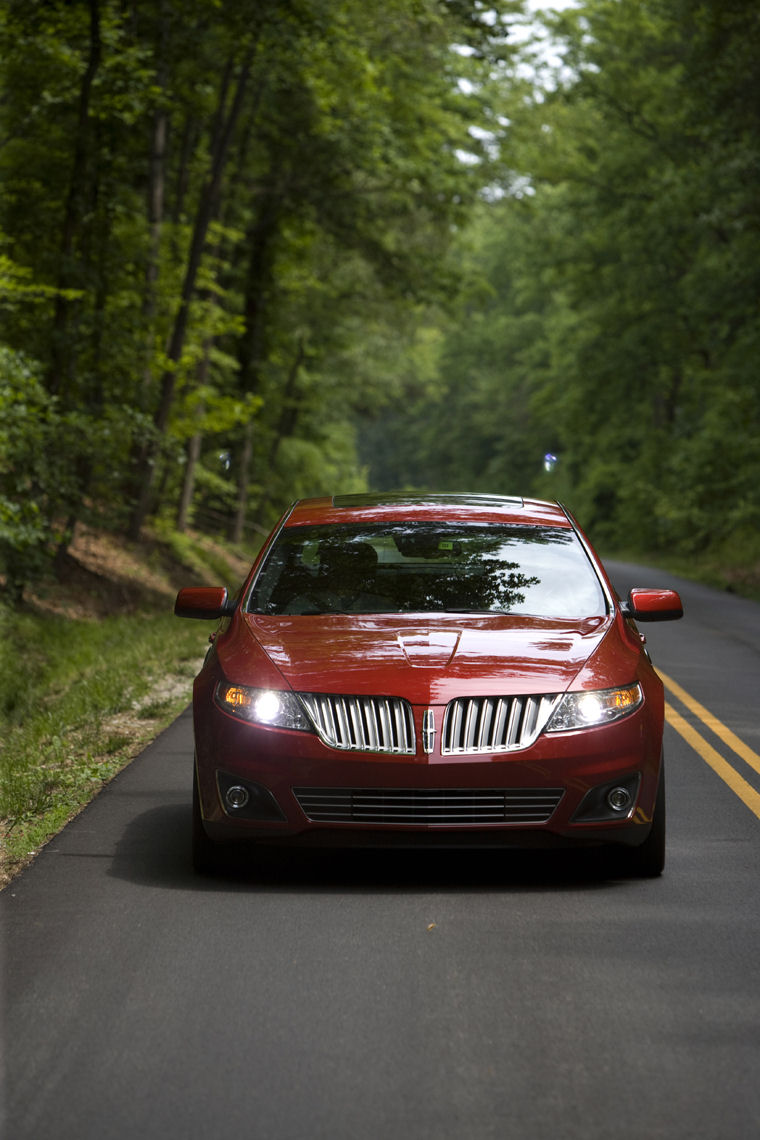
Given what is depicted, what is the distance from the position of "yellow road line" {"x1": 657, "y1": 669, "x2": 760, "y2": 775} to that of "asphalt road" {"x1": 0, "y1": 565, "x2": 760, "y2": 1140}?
2.28 m

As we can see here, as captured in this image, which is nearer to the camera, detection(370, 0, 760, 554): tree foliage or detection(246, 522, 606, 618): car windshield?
detection(246, 522, 606, 618): car windshield

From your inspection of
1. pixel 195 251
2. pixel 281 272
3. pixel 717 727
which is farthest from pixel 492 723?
pixel 281 272

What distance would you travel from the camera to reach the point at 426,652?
640 cm

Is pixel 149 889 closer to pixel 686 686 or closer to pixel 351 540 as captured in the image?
pixel 351 540

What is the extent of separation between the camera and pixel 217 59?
23.8m

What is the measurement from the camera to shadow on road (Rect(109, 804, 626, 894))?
6352 millimetres

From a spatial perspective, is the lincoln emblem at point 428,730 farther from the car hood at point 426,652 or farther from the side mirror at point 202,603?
the side mirror at point 202,603

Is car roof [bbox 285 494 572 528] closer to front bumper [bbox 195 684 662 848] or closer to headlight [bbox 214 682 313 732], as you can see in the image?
headlight [bbox 214 682 313 732]

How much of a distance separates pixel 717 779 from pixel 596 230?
41.8 m

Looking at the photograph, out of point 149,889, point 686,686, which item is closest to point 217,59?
point 686,686

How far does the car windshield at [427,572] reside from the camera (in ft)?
23.4

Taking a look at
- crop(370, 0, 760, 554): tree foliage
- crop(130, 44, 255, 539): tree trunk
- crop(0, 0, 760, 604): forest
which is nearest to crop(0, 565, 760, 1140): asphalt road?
crop(0, 0, 760, 604): forest

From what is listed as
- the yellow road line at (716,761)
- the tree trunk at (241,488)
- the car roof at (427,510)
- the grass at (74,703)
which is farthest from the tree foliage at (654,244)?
the car roof at (427,510)

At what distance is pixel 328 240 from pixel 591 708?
26.7 m
